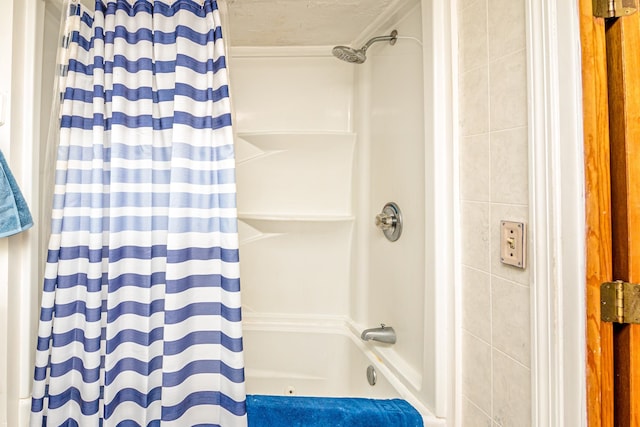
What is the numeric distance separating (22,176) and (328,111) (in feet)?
4.82

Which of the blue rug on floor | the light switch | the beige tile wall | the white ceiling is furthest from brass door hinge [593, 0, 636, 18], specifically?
the blue rug on floor

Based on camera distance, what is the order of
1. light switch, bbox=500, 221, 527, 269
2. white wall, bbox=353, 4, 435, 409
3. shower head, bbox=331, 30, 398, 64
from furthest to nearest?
1. shower head, bbox=331, 30, 398, 64
2. white wall, bbox=353, 4, 435, 409
3. light switch, bbox=500, 221, 527, 269

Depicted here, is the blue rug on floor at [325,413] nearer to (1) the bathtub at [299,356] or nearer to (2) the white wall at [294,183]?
(1) the bathtub at [299,356]

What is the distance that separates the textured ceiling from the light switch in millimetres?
1095

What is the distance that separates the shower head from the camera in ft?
5.42

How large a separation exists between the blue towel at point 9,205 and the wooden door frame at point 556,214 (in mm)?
1344

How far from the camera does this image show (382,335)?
5.49 ft

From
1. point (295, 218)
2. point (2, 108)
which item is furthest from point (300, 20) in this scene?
point (2, 108)

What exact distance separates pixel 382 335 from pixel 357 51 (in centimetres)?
133

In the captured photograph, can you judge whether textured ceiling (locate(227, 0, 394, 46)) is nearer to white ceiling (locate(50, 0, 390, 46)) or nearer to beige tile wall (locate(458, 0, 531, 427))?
white ceiling (locate(50, 0, 390, 46))

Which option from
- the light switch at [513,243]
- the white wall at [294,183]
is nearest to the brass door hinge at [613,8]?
the light switch at [513,243]

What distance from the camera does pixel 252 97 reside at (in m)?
2.18

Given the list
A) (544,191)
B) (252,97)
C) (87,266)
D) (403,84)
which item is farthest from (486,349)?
(252,97)

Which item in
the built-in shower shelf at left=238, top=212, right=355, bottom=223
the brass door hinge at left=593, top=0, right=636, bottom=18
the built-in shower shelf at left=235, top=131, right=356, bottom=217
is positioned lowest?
the built-in shower shelf at left=238, top=212, right=355, bottom=223
